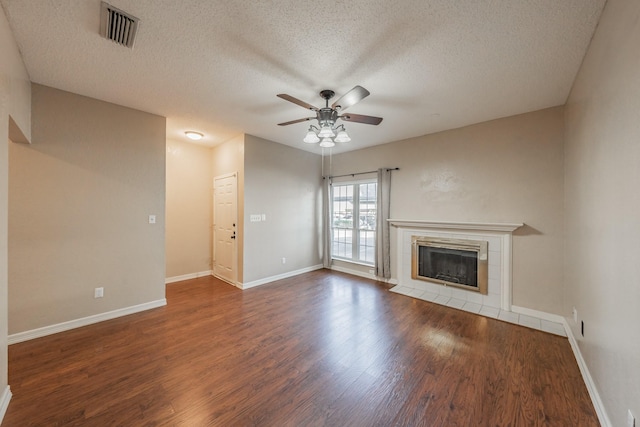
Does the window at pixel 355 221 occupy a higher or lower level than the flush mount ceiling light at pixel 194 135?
lower

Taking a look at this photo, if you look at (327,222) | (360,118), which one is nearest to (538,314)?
(360,118)

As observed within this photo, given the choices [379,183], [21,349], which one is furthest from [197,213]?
[379,183]

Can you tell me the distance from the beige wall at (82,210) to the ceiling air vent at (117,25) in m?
1.61

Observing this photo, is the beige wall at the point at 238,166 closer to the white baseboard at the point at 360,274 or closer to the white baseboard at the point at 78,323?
the white baseboard at the point at 78,323

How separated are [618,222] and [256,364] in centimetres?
288

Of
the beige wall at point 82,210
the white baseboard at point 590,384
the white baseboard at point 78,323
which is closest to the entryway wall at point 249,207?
the beige wall at point 82,210

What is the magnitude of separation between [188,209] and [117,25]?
3711mm

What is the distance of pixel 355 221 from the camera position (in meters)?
5.47

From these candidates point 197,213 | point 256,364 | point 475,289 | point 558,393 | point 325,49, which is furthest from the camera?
point 197,213

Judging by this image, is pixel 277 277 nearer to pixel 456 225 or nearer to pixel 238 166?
pixel 238 166

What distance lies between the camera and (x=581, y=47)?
2.03 meters

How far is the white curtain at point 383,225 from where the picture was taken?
4.77 meters

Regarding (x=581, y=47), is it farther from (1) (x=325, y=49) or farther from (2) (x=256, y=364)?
(2) (x=256, y=364)

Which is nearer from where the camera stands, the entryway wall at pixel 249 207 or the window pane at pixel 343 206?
the entryway wall at pixel 249 207
